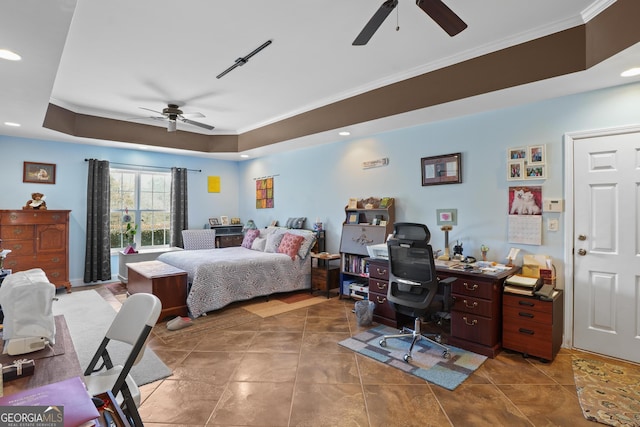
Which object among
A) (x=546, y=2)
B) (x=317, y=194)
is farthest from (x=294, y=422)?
(x=317, y=194)

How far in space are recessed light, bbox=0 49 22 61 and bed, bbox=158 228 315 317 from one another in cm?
258

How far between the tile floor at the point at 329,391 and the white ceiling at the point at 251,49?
2.48 meters

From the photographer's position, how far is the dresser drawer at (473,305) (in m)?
2.97

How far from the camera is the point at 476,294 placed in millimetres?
3041

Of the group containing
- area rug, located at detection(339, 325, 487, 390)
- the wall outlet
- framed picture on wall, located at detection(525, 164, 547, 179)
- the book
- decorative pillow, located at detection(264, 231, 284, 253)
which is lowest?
area rug, located at detection(339, 325, 487, 390)

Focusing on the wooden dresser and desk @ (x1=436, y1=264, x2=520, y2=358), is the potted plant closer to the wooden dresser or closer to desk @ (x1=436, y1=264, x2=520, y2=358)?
the wooden dresser

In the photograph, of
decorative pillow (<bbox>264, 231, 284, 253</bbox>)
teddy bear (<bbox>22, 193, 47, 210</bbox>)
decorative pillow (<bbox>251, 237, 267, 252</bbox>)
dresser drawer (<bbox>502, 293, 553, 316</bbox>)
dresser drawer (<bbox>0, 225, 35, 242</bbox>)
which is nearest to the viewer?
dresser drawer (<bbox>502, 293, 553, 316</bbox>)

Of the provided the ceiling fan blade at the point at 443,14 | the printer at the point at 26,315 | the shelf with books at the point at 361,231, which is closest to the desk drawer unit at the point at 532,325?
the shelf with books at the point at 361,231

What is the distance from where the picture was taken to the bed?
412 cm

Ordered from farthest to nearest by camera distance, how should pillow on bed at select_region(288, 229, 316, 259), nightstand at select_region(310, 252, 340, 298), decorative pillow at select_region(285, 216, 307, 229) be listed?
decorative pillow at select_region(285, 216, 307, 229)
pillow on bed at select_region(288, 229, 316, 259)
nightstand at select_region(310, 252, 340, 298)

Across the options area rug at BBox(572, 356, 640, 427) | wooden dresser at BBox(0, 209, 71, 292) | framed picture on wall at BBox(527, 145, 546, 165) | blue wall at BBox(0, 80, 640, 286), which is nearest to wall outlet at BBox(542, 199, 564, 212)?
blue wall at BBox(0, 80, 640, 286)

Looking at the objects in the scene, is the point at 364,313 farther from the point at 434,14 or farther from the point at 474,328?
the point at 434,14

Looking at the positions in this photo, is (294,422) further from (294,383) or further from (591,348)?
(591,348)

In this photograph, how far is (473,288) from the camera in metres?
3.06
